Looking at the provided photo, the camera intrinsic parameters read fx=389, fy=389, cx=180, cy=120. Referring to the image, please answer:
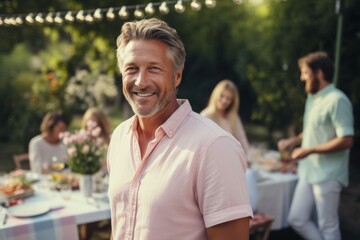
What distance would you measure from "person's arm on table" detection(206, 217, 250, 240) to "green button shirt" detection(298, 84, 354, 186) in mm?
2165

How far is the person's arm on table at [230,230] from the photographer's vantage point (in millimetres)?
1237

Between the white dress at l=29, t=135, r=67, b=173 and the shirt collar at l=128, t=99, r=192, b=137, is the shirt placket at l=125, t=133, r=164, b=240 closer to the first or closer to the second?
the shirt collar at l=128, t=99, r=192, b=137

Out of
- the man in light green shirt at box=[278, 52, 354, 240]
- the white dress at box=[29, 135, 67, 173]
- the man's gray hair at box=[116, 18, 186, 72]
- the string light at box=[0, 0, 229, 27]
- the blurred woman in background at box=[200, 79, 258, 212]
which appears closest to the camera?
the man's gray hair at box=[116, 18, 186, 72]

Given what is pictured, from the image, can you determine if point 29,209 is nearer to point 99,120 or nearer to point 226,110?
point 99,120

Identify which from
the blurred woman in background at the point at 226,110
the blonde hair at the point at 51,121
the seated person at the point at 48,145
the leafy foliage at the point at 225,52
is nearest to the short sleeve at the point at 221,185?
the blurred woman in background at the point at 226,110

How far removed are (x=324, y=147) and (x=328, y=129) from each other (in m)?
0.17

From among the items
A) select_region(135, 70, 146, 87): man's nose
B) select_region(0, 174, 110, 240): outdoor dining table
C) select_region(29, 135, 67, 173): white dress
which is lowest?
select_region(0, 174, 110, 240): outdoor dining table

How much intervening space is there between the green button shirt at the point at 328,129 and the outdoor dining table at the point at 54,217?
1.79 meters

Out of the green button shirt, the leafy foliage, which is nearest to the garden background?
the leafy foliage

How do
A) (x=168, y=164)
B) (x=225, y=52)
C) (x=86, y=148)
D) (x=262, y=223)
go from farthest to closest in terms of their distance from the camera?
(x=225, y=52) → (x=262, y=223) → (x=86, y=148) → (x=168, y=164)

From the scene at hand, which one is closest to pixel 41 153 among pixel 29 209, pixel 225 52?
pixel 29 209

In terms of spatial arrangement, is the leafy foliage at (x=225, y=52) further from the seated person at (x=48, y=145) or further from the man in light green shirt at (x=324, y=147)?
the seated person at (x=48, y=145)

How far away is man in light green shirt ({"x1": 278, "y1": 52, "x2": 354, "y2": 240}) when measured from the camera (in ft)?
10.4

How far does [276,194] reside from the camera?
12.4 feet
